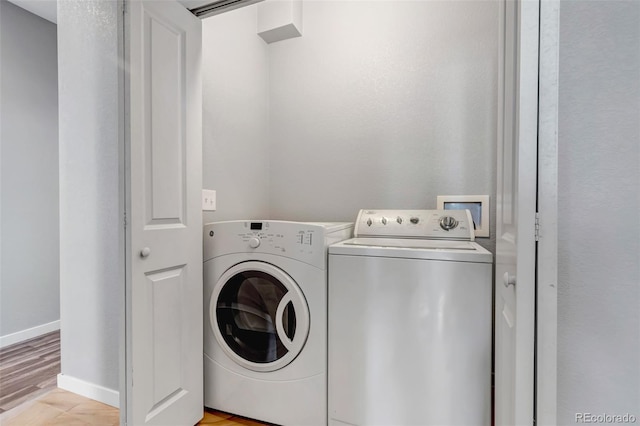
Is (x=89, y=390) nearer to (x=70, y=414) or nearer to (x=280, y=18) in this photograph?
(x=70, y=414)

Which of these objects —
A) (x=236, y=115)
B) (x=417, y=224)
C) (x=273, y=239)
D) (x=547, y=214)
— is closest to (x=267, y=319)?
(x=273, y=239)

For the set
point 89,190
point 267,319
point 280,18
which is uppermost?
point 280,18

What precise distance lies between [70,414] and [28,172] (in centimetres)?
184

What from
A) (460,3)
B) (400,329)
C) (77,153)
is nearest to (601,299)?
(400,329)

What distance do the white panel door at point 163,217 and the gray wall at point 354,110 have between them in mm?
388

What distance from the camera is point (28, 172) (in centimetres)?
233

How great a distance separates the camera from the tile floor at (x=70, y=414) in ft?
4.81

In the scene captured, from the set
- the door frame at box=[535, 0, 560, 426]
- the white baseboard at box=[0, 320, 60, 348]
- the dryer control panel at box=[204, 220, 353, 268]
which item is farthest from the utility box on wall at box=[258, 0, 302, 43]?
the white baseboard at box=[0, 320, 60, 348]

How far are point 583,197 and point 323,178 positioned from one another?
1.72 m

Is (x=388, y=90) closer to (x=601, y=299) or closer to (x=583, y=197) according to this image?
(x=583, y=197)

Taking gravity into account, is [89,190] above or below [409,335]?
above

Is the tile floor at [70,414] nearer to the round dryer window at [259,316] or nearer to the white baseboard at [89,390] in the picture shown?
the white baseboard at [89,390]

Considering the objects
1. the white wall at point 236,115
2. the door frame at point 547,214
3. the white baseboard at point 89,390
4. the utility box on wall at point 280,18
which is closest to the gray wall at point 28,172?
the white baseboard at point 89,390

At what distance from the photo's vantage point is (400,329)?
127cm
